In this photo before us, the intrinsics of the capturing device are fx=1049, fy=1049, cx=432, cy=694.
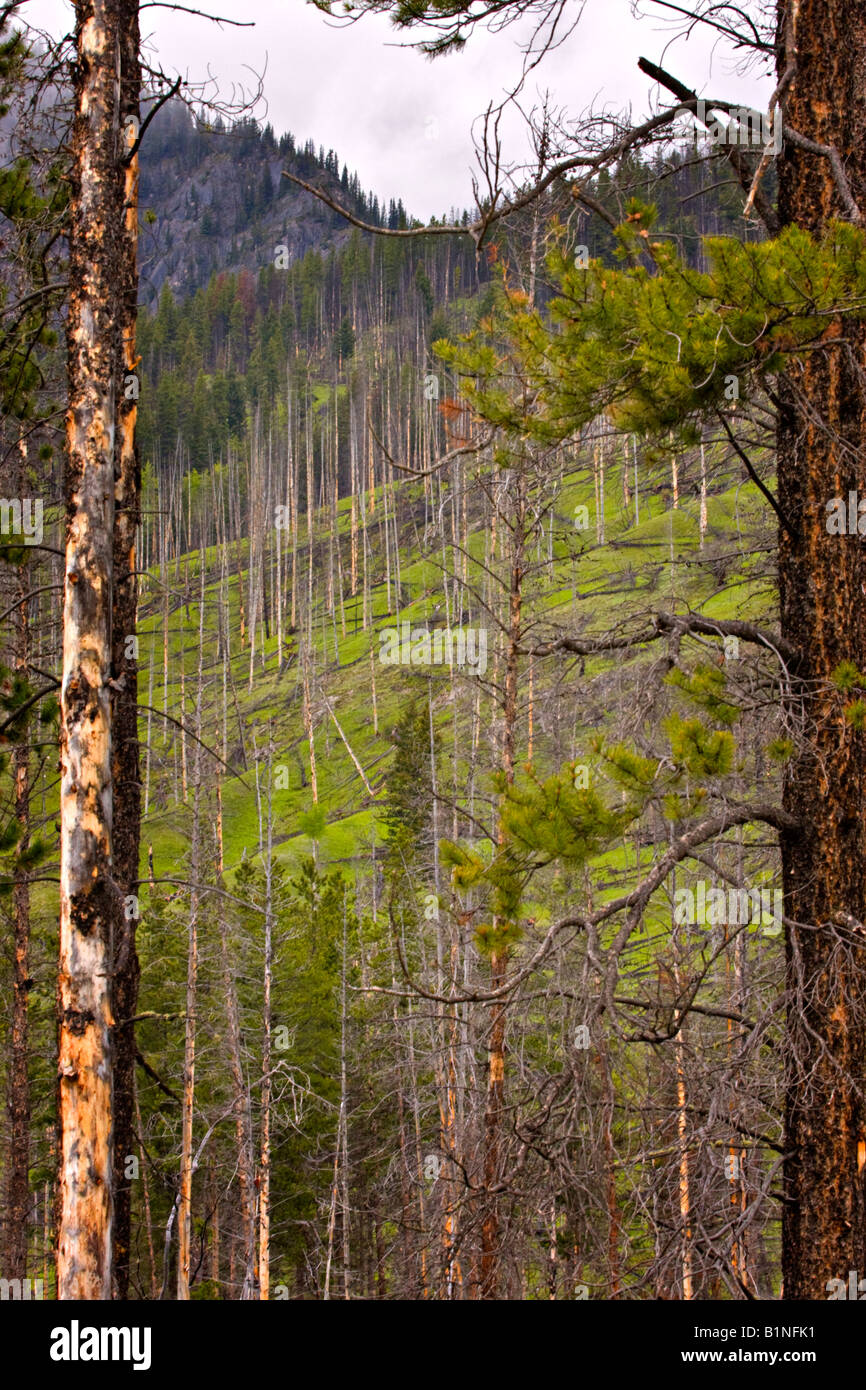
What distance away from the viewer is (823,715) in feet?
15.2

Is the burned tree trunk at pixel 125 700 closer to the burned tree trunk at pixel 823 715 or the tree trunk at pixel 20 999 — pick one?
the burned tree trunk at pixel 823 715

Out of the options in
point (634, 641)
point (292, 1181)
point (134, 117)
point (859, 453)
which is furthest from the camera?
point (292, 1181)

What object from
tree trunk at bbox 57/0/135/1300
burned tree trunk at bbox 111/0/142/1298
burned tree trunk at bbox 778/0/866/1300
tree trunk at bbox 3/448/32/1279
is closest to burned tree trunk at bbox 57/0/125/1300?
tree trunk at bbox 57/0/135/1300

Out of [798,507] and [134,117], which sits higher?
[134,117]

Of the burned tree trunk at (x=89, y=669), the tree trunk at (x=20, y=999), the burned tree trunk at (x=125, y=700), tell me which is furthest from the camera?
the tree trunk at (x=20, y=999)

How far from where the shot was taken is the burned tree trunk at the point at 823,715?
14.6ft

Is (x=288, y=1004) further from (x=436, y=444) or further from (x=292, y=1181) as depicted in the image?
(x=436, y=444)

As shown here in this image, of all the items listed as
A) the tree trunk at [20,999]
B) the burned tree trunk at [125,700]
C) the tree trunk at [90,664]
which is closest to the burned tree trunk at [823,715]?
the tree trunk at [90,664]

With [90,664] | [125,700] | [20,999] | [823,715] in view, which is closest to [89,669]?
[90,664]

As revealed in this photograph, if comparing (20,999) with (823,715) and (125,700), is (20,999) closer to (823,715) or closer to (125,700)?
(125,700)

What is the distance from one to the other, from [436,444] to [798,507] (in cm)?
7214

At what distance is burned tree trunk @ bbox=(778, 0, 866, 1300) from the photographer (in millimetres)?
4465
